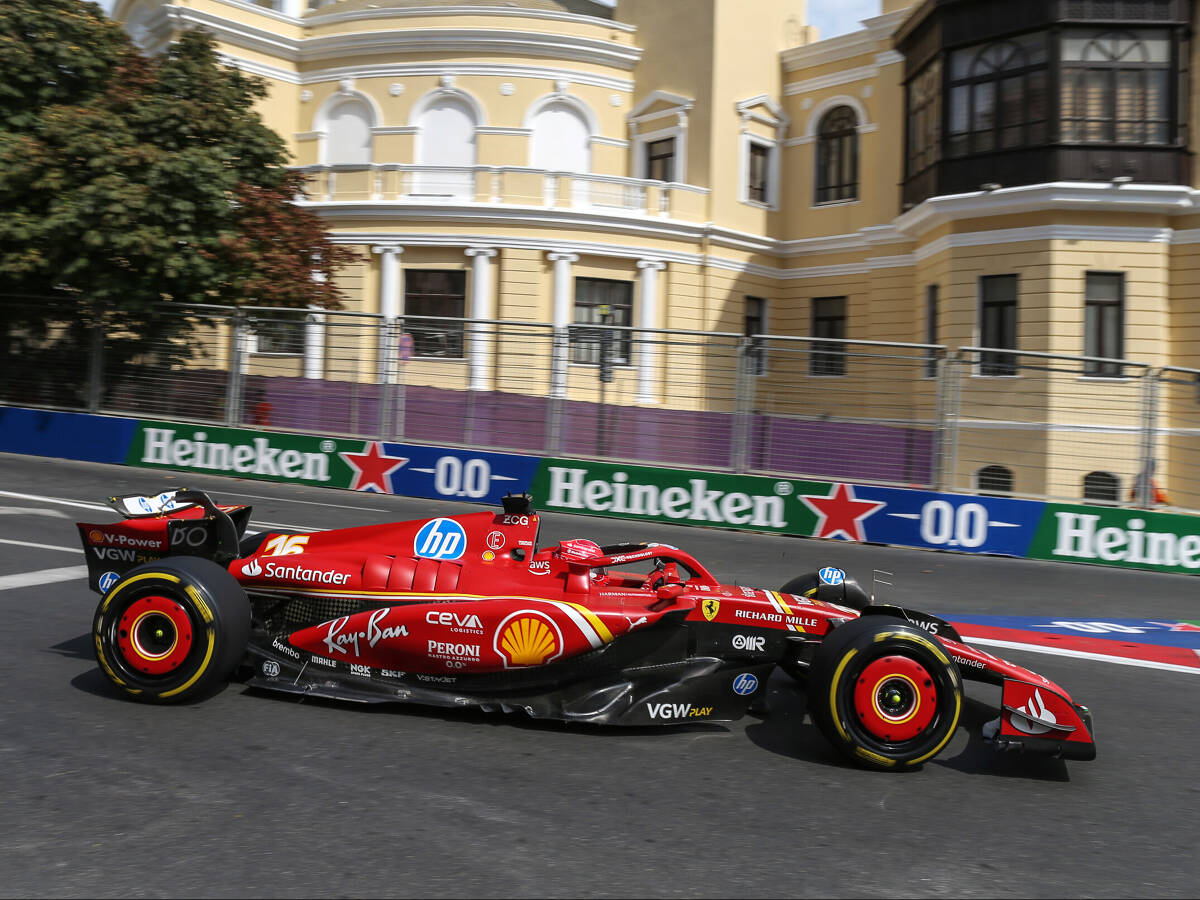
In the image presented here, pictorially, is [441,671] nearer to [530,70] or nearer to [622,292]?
[622,292]

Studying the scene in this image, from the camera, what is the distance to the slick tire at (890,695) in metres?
4.89

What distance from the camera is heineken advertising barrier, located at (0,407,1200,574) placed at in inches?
469

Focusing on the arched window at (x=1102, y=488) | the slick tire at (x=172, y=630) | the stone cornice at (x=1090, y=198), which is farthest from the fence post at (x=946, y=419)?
the stone cornice at (x=1090, y=198)

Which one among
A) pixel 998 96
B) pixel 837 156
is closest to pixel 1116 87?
pixel 998 96

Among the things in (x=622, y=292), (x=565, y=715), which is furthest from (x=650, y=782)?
(x=622, y=292)

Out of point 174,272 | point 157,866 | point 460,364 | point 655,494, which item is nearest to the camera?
point 157,866

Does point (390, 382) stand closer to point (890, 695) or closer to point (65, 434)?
point (65, 434)

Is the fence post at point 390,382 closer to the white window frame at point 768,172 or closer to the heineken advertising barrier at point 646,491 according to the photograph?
the heineken advertising barrier at point 646,491

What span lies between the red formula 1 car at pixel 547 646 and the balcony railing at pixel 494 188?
24.1 metres

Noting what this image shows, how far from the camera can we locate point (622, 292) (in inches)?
1182

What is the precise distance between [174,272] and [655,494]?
8225 millimetres

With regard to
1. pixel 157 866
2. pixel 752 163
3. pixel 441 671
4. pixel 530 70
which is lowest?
pixel 157 866

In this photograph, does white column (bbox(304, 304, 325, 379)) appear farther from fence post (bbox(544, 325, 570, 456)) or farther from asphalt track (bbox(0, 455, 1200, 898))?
asphalt track (bbox(0, 455, 1200, 898))

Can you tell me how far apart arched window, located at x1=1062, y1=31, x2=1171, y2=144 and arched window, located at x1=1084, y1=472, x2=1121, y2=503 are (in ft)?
37.2
